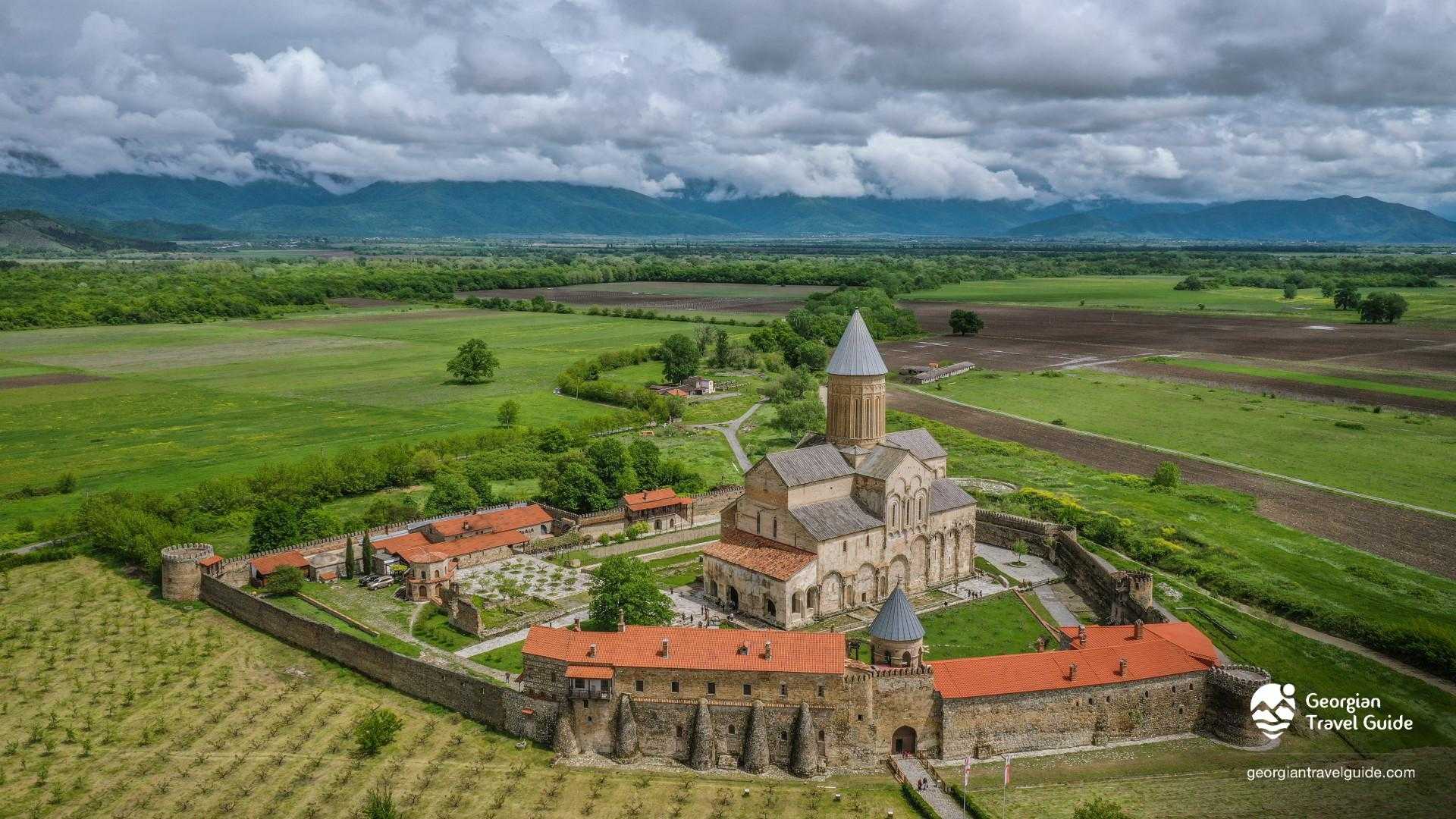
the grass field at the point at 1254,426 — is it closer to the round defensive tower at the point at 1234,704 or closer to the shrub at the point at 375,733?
the round defensive tower at the point at 1234,704

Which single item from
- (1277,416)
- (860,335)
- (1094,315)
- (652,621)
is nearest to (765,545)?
(652,621)

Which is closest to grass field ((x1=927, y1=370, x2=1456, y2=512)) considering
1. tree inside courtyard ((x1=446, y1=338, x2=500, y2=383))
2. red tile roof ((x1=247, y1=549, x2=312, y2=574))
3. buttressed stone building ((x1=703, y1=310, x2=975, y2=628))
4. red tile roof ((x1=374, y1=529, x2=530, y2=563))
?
buttressed stone building ((x1=703, y1=310, x2=975, y2=628))

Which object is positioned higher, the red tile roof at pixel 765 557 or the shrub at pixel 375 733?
the red tile roof at pixel 765 557

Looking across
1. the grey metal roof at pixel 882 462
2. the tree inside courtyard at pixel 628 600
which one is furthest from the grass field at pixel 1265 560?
the tree inside courtyard at pixel 628 600

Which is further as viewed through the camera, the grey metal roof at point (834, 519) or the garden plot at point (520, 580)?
the garden plot at point (520, 580)

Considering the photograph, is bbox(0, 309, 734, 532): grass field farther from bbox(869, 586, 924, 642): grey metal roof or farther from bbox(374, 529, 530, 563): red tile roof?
bbox(869, 586, 924, 642): grey metal roof

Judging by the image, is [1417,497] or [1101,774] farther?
[1417,497]

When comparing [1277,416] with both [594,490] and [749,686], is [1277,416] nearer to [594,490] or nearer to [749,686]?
[594,490]
